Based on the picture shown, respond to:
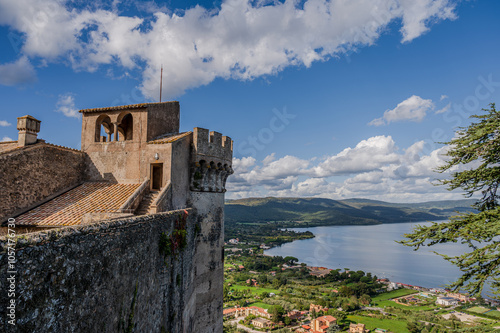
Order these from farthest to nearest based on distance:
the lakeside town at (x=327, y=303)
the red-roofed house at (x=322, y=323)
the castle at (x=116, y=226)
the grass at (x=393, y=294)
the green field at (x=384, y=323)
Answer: the grass at (x=393, y=294)
the lakeside town at (x=327, y=303)
the red-roofed house at (x=322, y=323)
the green field at (x=384, y=323)
the castle at (x=116, y=226)

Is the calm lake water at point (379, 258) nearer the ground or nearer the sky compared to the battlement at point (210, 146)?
nearer the ground

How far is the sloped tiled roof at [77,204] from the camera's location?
9742mm

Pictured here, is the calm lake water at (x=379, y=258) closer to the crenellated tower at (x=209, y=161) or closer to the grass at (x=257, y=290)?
the grass at (x=257, y=290)

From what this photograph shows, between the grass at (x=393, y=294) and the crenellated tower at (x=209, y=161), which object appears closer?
the crenellated tower at (x=209, y=161)

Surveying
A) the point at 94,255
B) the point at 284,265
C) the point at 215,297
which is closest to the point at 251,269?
the point at 284,265

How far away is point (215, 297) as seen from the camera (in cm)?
1348

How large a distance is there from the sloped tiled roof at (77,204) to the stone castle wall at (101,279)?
329 cm

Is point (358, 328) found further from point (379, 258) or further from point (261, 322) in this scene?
point (379, 258)

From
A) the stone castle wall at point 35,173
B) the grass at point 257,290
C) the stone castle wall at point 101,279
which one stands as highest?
the stone castle wall at point 35,173

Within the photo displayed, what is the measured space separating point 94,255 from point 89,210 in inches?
271

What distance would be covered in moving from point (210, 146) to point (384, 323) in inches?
2452

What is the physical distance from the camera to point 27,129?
11406 mm

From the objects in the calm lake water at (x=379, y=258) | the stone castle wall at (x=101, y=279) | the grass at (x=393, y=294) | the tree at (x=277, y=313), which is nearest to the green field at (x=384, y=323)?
the grass at (x=393, y=294)

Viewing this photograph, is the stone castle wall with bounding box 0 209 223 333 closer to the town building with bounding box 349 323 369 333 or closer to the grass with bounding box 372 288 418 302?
the town building with bounding box 349 323 369 333
